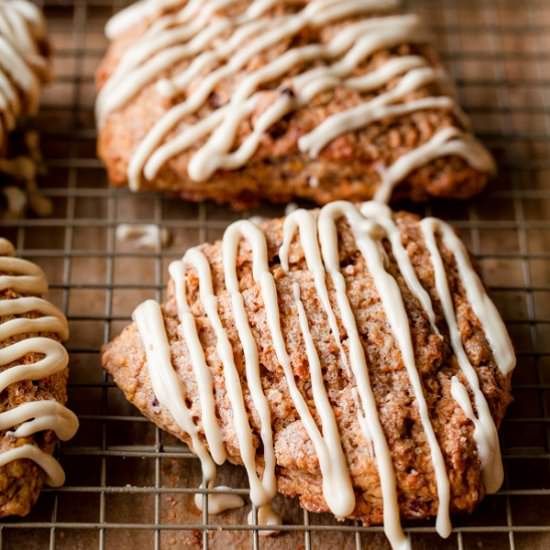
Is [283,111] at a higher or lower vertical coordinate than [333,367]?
higher

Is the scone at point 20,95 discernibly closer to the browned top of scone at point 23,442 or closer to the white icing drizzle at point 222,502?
the browned top of scone at point 23,442

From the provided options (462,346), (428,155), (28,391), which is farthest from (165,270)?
(462,346)

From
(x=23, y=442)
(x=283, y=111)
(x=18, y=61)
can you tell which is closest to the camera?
(x=23, y=442)

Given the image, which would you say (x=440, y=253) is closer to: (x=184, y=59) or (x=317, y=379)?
(x=317, y=379)

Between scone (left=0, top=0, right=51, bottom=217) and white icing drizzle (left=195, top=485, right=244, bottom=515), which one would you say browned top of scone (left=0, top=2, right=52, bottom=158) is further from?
white icing drizzle (left=195, top=485, right=244, bottom=515)

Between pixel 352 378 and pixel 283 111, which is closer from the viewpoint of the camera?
pixel 352 378

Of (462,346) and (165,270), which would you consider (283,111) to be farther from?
→ (462,346)

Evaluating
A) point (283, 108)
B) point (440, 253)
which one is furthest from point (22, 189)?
point (440, 253)
